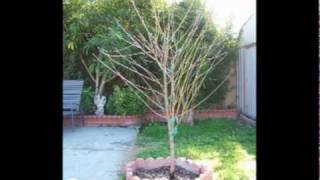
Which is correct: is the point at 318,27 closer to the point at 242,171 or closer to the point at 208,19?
the point at 242,171

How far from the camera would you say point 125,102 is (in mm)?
4227

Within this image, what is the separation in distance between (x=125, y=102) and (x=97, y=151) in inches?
40.7

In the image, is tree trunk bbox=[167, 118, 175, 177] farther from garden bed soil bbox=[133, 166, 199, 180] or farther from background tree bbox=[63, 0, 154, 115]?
background tree bbox=[63, 0, 154, 115]

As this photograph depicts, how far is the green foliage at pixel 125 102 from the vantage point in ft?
13.7

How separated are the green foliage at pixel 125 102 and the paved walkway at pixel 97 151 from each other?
7.6 inches

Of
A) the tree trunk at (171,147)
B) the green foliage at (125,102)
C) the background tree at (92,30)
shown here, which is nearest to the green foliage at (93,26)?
the background tree at (92,30)

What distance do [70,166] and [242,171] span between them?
117 cm

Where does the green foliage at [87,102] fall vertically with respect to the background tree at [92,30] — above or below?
below

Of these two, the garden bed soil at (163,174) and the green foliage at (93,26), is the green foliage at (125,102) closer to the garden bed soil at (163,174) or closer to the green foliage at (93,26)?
the green foliage at (93,26)

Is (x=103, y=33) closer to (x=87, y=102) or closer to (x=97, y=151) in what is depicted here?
(x=87, y=102)

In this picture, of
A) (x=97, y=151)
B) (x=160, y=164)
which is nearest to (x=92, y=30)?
(x=97, y=151)

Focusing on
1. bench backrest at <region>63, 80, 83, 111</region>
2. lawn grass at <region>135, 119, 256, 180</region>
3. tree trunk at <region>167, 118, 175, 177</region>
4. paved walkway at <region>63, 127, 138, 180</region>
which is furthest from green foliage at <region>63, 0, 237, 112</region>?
tree trunk at <region>167, 118, 175, 177</region>

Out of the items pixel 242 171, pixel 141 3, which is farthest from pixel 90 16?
pixel 242 171

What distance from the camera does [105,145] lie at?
346 centimetres
